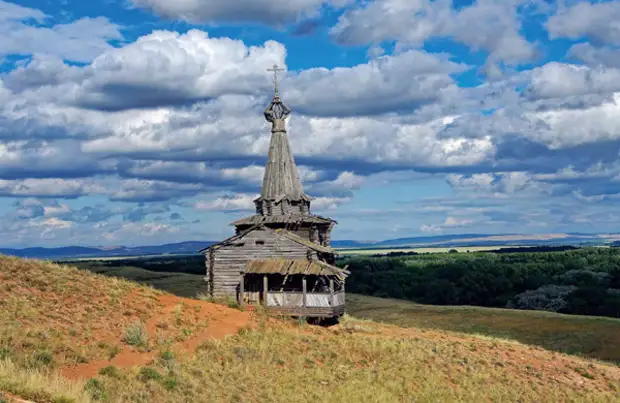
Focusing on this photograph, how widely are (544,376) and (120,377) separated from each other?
18.1 metres

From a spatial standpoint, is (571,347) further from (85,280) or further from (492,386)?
(85,280)

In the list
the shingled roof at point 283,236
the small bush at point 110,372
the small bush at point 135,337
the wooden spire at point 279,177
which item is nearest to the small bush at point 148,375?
the small bush at point 110,372

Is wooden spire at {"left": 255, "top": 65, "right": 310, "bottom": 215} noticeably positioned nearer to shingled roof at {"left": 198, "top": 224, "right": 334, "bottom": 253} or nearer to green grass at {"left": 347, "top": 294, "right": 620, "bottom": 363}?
shingled roof at {"left": 198, "top": 224, "right": 334, "bottom": 253}

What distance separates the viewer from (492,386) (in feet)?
86.3

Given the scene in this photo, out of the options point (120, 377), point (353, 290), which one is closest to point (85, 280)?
point (120, 377)

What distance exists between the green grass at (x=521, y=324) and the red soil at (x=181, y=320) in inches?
824

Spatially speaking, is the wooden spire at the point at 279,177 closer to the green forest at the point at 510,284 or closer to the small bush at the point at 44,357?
the small bush at the point at 44,357

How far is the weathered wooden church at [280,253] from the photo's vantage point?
113 feet

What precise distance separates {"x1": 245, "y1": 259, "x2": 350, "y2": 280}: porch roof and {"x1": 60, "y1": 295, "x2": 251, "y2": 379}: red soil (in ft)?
13.6

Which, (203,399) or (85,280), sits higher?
(85,280)

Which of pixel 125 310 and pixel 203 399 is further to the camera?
pixel 125 310

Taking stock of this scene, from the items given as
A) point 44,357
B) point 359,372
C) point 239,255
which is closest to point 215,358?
point 359,372

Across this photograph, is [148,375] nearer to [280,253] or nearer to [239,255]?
[280,253]

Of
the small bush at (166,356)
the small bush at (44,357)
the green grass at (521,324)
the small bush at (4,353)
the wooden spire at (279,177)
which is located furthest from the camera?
the green grass at (521,324)
